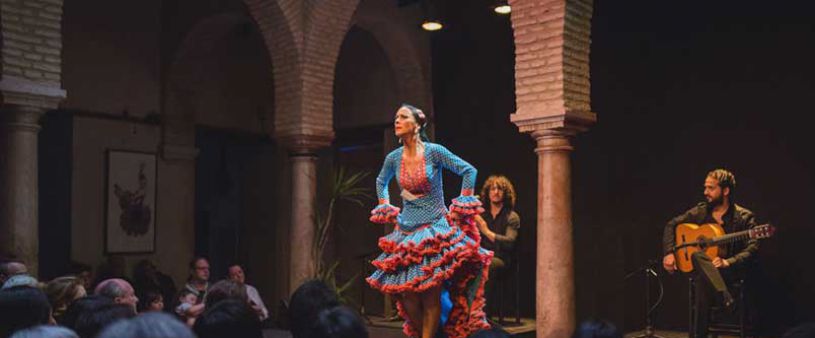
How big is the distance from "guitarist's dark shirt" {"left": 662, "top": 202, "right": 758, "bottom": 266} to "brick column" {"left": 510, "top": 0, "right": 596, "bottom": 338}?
786 mm

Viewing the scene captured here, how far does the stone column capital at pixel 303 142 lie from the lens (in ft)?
30.8

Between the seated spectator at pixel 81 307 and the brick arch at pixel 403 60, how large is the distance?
7389 millimetres

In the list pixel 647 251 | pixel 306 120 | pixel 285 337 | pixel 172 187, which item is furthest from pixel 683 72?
pixel 172 187

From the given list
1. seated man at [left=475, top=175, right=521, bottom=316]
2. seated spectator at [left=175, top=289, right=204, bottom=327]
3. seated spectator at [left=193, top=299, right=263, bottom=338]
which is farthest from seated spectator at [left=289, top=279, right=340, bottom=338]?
seated man at [left=475, top=175, right=521, bottom=316]

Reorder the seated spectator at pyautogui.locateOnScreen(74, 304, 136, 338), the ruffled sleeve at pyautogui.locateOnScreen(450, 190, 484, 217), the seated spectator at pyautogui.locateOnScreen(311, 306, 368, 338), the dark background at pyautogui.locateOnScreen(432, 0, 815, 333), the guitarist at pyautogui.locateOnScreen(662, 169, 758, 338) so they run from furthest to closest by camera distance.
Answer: the dark background at pyautogui.locateOnScreen(432, 0, 815, 333)
the guitarist at pyautogui.locateOnScreen(662, 169, 758, 338)
the ruffled sleeve at pyautogui.locateOnScreen(450, 190, 484, 217)
the seated spectator at pyautogui.locateOnScreen(74, 304, 136, 338)
the seated spectator at pyautogui.locateOnScreen(311, 306, 368, 338)

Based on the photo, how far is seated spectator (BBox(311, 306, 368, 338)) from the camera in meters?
2.81

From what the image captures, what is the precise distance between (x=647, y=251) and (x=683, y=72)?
1.72 m

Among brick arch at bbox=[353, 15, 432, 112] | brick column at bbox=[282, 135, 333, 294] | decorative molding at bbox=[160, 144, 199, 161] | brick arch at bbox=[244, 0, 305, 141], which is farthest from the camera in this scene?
decorative molding at bbox=[160, 144, 199, 161]

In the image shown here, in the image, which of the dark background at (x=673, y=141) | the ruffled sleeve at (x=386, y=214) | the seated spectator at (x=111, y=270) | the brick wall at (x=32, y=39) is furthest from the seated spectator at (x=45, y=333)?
the seated spectator at (x=111, y=270)

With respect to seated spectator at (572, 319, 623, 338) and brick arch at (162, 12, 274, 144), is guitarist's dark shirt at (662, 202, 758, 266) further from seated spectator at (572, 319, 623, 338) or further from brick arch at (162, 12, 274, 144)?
brick arch at (162, 12, 274, 144)

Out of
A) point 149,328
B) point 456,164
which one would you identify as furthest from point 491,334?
point 456,164

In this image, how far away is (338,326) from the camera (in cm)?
282

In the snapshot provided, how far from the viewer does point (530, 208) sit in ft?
31.5

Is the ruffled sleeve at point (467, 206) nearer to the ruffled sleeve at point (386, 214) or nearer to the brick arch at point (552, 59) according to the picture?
the ruffled sleeve at point (386, 214)
